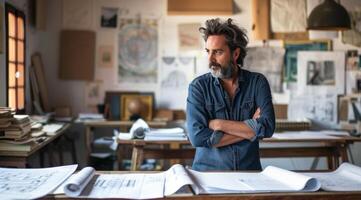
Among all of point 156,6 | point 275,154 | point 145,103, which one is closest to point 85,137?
point 145,103

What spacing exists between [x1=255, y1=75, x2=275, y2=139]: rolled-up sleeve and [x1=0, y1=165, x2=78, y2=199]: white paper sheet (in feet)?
3.14

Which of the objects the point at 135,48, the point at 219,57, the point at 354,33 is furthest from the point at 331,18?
the point at 219,57

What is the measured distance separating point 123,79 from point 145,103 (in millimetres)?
411

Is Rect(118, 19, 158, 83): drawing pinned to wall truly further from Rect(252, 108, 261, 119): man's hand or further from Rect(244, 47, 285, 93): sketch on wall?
Rect(252, 108, 261, 119): man's hand

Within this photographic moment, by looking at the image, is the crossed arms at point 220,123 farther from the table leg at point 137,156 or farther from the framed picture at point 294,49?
the framed picture at point 294,49

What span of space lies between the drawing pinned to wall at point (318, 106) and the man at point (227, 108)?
3.56m

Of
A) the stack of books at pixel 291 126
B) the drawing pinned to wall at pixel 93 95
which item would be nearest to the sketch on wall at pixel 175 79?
the drawing pinned to wall at pixel 93 95

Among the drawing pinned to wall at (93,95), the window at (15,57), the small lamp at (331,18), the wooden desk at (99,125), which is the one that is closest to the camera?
the window at (15,57)

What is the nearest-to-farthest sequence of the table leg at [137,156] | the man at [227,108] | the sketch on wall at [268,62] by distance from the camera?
the man at [227,108]
the table leg at [137,156]
the sketch on wall at [268,62]

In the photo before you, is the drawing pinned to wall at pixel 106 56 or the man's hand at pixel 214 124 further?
the drawing pinned to wall at pixel 106 56

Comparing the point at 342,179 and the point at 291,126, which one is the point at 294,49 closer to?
the point at 291,126

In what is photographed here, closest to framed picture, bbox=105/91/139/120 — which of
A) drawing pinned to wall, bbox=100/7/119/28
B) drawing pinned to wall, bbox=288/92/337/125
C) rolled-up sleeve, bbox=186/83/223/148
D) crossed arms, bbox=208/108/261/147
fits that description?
drawing pinned to wall, bbox=100/7/119/28

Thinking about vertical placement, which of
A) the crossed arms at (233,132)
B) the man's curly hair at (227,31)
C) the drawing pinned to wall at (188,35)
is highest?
the drawing pinned to wall at (188,35)

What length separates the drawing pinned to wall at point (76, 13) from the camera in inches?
215
